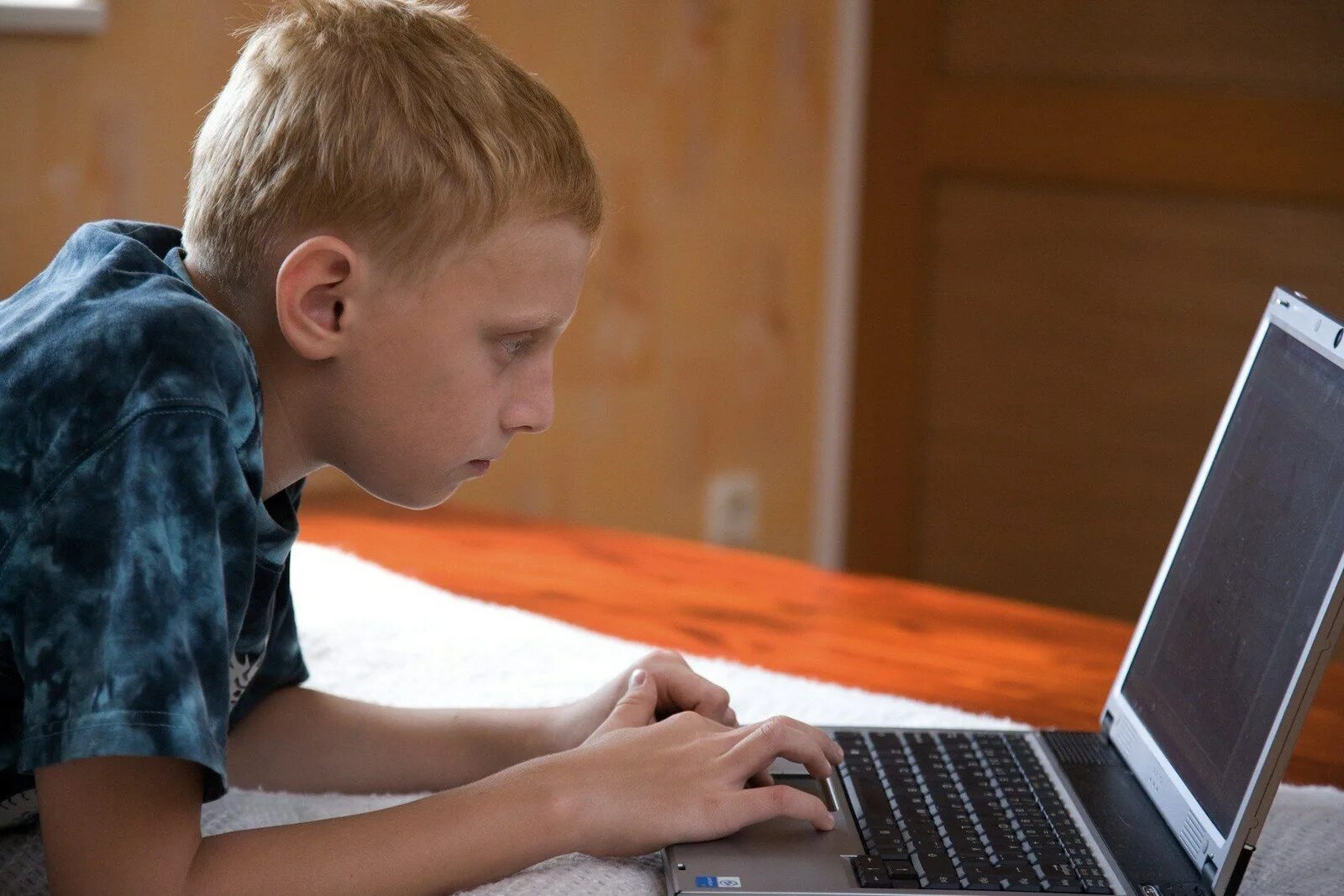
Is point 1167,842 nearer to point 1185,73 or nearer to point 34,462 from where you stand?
point 34,462

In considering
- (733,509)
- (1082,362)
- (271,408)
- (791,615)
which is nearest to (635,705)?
(271,408)

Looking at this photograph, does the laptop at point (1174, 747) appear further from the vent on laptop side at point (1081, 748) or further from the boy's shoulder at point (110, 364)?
the boy's shoulder at point (110, 364)

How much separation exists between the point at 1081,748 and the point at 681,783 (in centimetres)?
31

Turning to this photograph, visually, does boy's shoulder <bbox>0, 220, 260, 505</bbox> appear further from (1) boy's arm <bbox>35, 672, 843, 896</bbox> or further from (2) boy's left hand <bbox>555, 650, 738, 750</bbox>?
(2) boy's left hand <bbox>555, 650, 738, 750</bbox>

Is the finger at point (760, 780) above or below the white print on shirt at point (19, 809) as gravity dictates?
above

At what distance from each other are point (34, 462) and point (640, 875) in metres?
0.36

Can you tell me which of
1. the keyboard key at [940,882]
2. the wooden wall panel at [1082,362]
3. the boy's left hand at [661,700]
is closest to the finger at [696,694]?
the boy's left hand at [661,700]

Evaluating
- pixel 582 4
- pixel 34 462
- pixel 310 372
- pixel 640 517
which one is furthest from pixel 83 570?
pixel 640 517

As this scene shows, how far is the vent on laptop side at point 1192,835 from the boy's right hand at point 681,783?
0.19 metres

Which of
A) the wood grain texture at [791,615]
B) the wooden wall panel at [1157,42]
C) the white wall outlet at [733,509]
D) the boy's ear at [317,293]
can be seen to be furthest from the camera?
the white wall outlet at [733,509]

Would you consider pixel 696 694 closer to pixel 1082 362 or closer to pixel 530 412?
pixel 530 412

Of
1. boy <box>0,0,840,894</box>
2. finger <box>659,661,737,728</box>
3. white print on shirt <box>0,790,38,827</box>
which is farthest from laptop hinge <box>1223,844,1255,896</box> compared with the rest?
white print on shirt <box>0,790,38,827</box>

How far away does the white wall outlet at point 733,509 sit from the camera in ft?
8.19

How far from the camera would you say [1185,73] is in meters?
2.32
